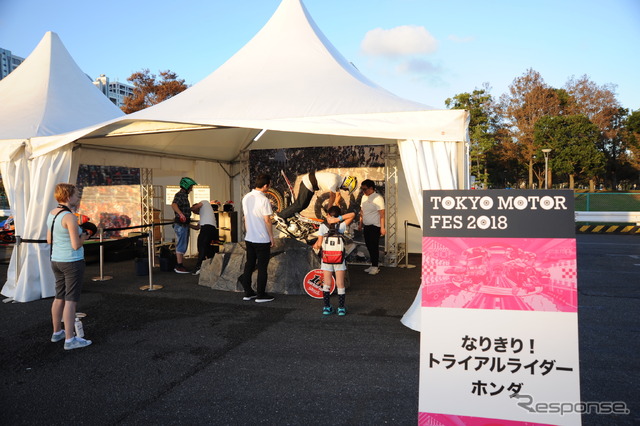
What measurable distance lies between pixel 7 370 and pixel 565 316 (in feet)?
14.0

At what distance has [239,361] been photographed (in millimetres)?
3863

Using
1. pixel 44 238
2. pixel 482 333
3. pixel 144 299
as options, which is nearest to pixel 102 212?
pixel 44 238

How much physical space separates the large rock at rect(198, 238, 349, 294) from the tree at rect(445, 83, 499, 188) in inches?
1090

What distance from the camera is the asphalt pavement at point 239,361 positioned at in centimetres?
298

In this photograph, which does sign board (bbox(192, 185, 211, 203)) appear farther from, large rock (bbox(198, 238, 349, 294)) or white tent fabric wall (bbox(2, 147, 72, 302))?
white tent fabric wall (bbox(2, 147, 72, 302))

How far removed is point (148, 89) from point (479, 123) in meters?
24.3

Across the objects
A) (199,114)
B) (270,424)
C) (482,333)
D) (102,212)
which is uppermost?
(199,114)

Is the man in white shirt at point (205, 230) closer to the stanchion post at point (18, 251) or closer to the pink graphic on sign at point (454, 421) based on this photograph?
the stanchion post at point (18, 251)

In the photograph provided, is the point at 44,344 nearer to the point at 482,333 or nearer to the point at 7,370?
the point at 7,370

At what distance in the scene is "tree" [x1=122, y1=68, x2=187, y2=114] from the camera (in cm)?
2664

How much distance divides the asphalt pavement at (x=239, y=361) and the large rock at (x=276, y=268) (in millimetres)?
280

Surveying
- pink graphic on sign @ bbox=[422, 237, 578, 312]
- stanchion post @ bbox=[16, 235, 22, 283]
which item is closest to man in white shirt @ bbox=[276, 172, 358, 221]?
stanchion post @ bbox=[16, 235, 22, 283]

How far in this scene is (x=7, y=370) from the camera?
373 centimetres

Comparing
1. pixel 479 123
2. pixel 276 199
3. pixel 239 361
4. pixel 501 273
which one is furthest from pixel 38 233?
pixel 479 123
